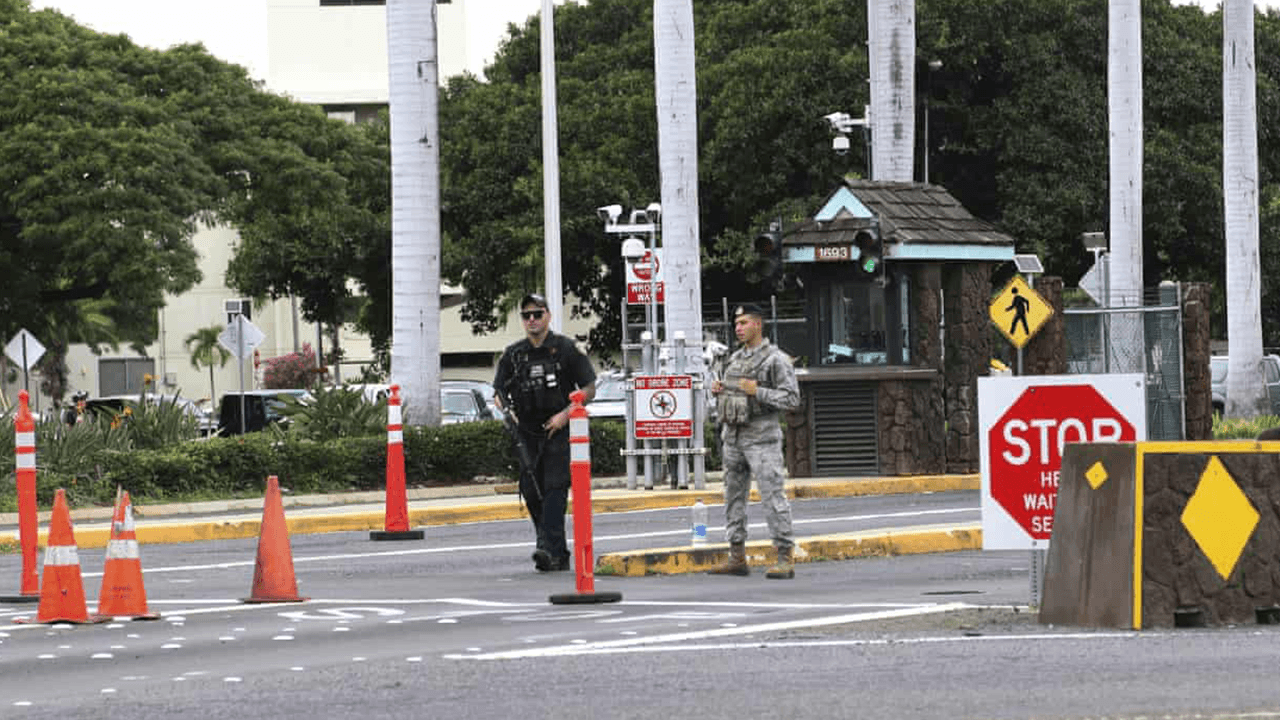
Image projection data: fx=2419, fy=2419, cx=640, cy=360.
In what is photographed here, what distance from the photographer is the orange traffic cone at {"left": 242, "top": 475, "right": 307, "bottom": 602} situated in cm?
1434

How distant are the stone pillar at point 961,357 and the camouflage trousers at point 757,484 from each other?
42.5ft

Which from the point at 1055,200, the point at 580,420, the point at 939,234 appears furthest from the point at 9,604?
the point at 1055,200

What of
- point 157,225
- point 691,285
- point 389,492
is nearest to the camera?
point 389,492

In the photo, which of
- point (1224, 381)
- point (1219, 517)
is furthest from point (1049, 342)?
point (1224, 381)

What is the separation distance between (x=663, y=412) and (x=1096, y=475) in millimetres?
14717

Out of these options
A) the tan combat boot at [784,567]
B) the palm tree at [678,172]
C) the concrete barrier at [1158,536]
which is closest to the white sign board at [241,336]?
the palm tree at [678,172]

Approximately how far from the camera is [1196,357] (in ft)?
101

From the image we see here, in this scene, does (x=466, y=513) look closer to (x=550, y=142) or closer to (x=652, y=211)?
(x=550, y=142)

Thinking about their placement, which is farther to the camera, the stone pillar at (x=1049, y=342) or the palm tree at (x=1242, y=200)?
the palm tree at (x=1242, y=200)

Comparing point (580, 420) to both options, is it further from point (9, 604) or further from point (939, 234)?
point (939, 234)

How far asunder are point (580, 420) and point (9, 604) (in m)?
3.83

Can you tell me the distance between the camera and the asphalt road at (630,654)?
31.1ft

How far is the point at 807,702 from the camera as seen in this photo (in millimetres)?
9375

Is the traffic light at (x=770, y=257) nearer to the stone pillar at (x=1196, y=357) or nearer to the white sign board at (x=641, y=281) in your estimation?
the white sign board at (x=641, y=281)
